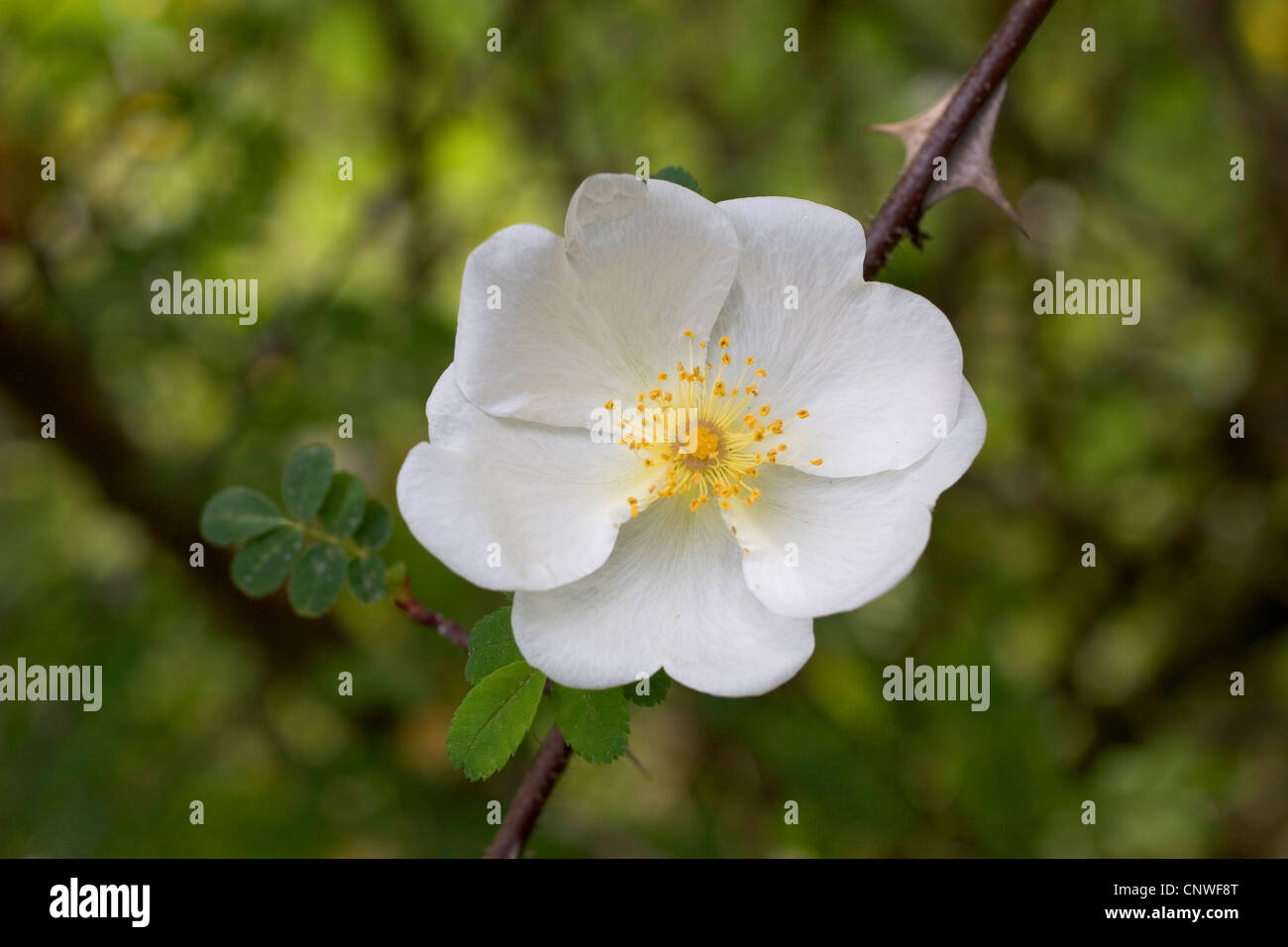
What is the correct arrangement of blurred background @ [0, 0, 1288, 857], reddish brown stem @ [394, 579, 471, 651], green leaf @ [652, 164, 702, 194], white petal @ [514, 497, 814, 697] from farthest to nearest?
blurred background @ [0, 0, 1288, 857], reddish brown stem @ [394, 579, 471, 651], green leaf @ [652, 164, 702, 194], white petal @ [514, 497, 814, 697]

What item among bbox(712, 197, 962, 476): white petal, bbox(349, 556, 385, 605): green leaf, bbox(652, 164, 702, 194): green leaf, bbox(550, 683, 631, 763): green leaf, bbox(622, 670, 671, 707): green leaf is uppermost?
bbox(652, 164, 702, 194): green leaf

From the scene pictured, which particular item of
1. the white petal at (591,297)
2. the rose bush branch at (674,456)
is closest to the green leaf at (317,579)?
the rose bush branch at (674,456)

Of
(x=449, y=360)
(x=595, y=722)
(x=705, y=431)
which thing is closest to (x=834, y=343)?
(x=705, y=431)

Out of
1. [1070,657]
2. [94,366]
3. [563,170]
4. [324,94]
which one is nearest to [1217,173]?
[1070,657]

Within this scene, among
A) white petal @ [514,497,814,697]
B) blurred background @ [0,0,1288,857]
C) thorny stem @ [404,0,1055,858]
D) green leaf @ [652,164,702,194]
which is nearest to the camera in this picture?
white petal @ [514,497,814,697]

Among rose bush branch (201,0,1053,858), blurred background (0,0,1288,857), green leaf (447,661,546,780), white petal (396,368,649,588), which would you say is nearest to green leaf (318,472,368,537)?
rose bush branch (201,0,1053,858)

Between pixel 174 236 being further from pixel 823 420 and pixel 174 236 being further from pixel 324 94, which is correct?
pixel 823 420

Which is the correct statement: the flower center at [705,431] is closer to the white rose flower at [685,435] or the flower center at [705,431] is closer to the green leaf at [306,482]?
the white rose flower at [685,435]

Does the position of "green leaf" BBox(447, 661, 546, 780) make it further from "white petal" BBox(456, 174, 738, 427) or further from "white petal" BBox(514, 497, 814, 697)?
"white petal" BBox(456, 174, 738, 427)
